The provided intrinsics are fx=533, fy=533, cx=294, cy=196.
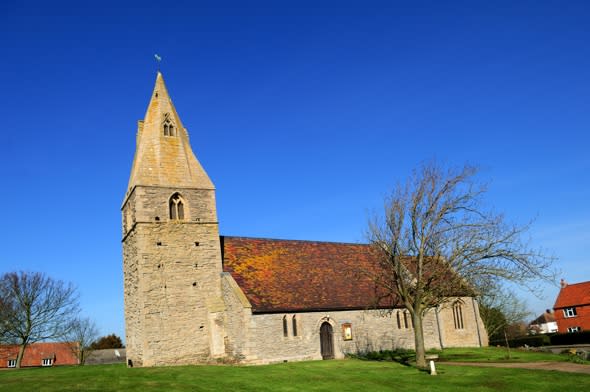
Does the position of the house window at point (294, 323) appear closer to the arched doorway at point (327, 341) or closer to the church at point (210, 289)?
the church at point (210, 289)

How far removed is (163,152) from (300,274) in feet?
40.9

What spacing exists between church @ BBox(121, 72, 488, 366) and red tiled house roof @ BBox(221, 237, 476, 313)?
3.1 inches

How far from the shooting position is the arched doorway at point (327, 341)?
34.2 metres

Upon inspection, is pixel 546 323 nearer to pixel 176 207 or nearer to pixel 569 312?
pixel 569 312

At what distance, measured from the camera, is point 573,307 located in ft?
→ 209

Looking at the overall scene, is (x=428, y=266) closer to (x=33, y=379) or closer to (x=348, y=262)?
(x=348, y=262)

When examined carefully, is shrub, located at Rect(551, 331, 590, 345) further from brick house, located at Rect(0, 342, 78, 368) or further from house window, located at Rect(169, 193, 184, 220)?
brick house, located at Rect(0, 342, 78, 368)

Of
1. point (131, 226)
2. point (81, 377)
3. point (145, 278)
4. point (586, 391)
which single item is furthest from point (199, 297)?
point (586, 391)

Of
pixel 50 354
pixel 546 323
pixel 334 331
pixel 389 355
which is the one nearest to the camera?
pixel 334 331

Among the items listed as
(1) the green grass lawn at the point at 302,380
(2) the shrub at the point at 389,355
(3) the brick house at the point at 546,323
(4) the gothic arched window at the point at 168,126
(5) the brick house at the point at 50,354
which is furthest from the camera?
(3) the brick house at the point at 546,323

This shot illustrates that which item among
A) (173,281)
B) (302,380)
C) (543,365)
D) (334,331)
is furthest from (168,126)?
(543,365)

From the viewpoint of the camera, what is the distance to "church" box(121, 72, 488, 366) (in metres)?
31.9

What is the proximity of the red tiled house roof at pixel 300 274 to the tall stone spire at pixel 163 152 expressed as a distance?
566 cm

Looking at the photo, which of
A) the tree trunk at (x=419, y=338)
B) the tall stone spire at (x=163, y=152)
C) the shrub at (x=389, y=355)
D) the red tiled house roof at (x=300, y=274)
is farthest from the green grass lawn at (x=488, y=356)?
the tall stone spire at (x=163, y=152)
